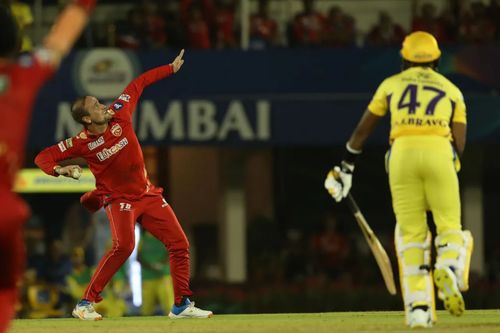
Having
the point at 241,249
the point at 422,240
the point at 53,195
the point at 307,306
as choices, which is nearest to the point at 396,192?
the point at 422,240

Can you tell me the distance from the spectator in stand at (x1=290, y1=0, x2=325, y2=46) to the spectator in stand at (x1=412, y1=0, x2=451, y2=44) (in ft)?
4.76

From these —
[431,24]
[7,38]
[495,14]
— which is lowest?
[7,38]

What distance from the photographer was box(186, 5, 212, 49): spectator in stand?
19.7 m

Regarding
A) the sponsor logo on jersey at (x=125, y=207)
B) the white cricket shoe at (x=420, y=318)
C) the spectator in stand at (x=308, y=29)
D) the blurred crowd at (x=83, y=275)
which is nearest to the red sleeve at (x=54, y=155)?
the sponsor logo on jersey at (x=125, y=207)

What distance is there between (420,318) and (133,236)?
2879 millimetres

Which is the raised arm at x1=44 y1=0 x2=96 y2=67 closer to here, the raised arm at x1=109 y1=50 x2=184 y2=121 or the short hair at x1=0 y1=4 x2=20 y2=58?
the short hair at x1=0 y1=4 x2=20 y2=58

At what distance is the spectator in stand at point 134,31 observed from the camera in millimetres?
20000

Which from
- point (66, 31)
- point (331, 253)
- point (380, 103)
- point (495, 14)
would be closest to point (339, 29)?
point (495, 14)

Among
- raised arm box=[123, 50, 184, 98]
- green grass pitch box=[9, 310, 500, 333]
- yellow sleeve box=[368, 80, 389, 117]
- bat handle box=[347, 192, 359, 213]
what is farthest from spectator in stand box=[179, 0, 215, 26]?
yellow sleeve box=[368, 80, 389, 117]

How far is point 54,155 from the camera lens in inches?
408

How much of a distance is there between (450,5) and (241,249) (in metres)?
5.12

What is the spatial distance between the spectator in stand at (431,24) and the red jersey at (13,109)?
14511 millimetres

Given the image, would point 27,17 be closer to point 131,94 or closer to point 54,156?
point 131,94

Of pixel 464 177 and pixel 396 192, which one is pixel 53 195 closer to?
pixel 464 177
